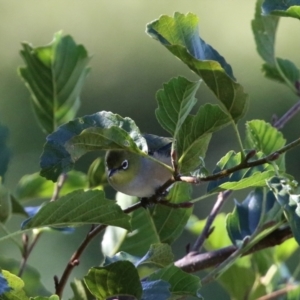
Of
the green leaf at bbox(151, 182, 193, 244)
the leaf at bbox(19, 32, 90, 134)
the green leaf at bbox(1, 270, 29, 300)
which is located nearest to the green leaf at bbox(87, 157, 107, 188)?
the leaf at bbox(19, 32, 90, 134)

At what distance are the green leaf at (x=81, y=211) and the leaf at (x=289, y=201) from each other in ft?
0.75

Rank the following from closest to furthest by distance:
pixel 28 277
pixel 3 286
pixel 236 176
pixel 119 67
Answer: pixel 3 286, pixel 236 176, pixel 28 277, pixel 119 67

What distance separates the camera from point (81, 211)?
102 cm

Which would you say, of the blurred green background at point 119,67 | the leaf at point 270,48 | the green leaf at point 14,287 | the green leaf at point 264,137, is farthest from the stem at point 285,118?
the blurred green background at point 119,67

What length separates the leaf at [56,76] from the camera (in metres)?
1.56

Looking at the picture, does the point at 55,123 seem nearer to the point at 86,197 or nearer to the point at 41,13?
the point at 86,197

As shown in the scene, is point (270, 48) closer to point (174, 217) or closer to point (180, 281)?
point (174, 217)

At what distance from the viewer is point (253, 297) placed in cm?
154

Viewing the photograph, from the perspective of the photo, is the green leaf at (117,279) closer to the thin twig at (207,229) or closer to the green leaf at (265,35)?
the thin twig at (207,229)

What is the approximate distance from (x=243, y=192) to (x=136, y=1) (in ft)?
16.2

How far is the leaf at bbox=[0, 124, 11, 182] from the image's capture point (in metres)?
1.41

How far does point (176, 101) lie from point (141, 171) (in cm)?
74

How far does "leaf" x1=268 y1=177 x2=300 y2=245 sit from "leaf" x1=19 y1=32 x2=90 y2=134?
2.37 feet

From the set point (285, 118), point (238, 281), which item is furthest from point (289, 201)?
point (238, 281)
